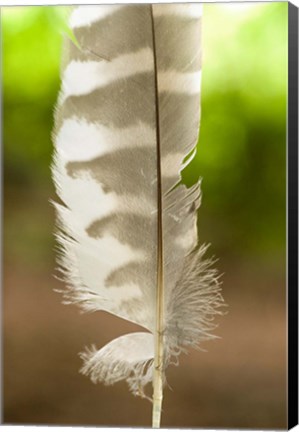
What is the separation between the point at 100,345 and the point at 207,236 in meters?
0.37

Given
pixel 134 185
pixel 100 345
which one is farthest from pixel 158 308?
pixel 134 185

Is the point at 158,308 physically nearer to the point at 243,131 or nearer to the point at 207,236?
the point at 207,236

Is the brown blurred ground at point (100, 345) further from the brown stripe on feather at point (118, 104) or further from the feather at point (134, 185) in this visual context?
the brown stripe on feather at point (118, 104)

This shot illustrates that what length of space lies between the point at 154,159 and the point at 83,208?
211 millimetres

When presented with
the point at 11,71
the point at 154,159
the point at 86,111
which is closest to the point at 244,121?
the point at 154,159

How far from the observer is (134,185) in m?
2.01

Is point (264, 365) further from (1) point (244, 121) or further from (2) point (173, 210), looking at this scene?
(1) point (244, 121)

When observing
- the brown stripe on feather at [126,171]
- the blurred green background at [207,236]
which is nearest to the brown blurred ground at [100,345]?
the blurred green background at [207,236]

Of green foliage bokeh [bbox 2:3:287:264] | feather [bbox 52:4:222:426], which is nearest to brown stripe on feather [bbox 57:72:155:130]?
feather [bbox 52:4:222:426]

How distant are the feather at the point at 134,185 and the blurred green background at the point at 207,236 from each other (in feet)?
0.11

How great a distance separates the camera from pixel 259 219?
2012 mm

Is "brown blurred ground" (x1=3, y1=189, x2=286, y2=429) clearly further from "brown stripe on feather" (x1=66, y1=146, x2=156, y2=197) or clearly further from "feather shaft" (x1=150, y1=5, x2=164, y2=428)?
"brown stripe on feather" (x1=66, y1=146, x2=156, y2=197)

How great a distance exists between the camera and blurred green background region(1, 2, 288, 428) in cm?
201

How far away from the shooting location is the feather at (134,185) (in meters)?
1.99
